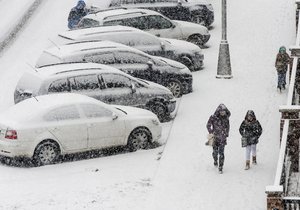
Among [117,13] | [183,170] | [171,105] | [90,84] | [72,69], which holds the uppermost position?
[117,13]

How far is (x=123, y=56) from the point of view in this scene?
23.6 metres

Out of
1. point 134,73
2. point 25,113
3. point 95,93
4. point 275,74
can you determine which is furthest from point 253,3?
point 25,113

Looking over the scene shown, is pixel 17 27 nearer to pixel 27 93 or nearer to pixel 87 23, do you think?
pixel 87 23

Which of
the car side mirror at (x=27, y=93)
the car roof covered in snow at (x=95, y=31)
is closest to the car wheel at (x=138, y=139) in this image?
the car side mirror at (x=27, y=93)

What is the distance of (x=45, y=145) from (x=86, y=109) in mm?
1302

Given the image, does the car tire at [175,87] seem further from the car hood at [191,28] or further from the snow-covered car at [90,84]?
the car hood at [191,28]

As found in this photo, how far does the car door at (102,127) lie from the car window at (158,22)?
28.6 feet

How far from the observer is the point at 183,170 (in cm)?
1888

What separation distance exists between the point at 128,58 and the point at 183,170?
5635 mm

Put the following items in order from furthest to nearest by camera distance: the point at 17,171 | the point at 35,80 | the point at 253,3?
the point at 253,3 → the point at 35,80 → the point at 17,171

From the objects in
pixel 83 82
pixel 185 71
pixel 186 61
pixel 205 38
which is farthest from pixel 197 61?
pixel 83 82

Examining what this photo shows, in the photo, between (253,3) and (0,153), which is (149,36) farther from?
(253,3)

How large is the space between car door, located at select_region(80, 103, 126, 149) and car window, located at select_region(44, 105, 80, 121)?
0.23 m

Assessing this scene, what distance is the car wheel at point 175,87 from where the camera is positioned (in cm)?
2444
